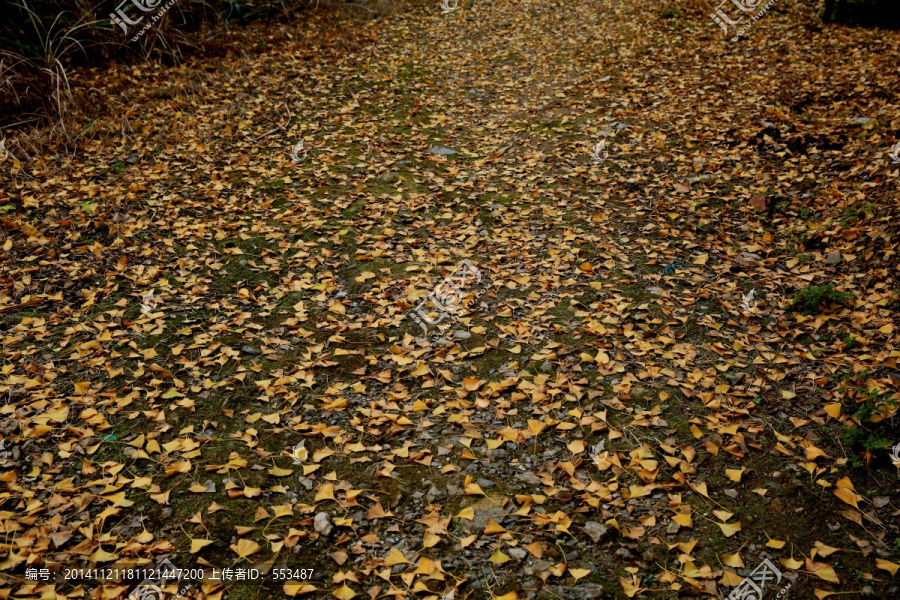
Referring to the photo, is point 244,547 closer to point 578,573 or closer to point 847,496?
point 578,573

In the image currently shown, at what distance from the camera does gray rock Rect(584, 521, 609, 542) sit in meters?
2.98

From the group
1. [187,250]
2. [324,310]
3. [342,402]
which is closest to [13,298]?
[187,250]

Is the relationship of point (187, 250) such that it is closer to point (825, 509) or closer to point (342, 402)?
point (342, 402)

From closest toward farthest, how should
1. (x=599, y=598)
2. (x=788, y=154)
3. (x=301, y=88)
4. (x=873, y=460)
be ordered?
(x=599, y=598)
(x=873, y=460)
(x=788, y=154)
(x=301, y=88)

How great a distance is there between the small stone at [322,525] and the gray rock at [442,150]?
558 centimetres

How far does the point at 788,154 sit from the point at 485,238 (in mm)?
4160

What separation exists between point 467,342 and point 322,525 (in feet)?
6.40

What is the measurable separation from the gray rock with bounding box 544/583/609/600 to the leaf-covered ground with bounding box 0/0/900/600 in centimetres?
1

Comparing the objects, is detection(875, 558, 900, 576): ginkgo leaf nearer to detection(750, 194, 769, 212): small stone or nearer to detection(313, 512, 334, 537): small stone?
detection(313, 512, 334, 537): small stone

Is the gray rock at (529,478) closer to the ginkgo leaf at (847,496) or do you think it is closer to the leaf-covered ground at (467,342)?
the leaf-covered ground at (467,342)

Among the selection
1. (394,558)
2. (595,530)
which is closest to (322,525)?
(394,558)

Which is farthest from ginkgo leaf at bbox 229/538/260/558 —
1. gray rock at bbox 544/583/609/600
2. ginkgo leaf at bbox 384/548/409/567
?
gray rock at bbox 544/583/609/600

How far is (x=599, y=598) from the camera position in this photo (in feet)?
8.87

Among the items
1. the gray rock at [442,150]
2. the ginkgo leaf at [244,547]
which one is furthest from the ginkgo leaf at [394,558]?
the gray rock at [442,150]
